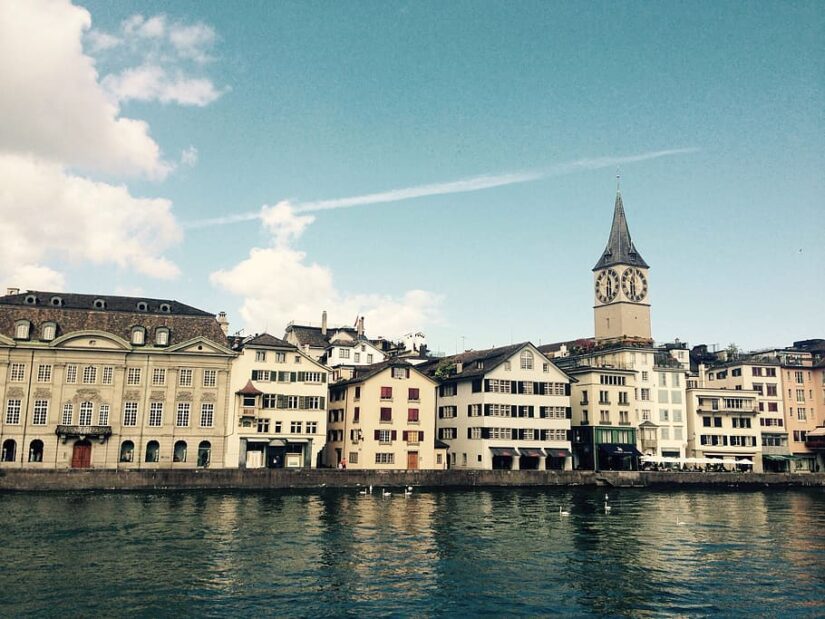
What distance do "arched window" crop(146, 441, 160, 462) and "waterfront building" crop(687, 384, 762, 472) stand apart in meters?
75.0

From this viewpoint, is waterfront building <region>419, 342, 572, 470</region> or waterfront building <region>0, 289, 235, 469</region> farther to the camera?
waterfront building <region>419, 342, 572, 470</region>

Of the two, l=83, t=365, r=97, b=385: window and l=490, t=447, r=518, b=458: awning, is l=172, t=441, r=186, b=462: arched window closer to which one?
l=83, t=365, r=97, b=385: window

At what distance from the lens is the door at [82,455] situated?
86.5 m

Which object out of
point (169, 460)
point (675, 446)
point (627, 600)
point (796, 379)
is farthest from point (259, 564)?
Result: point (796, 379)

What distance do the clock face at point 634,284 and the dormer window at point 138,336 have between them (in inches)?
3079

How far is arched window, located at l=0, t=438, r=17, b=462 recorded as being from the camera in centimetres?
8461

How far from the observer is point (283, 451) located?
95375 mm

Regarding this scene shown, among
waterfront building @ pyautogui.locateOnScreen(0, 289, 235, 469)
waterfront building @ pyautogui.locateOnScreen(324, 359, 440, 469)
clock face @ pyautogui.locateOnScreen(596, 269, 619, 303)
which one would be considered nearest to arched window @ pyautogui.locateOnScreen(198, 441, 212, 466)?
waterfront building @ pyautogui.locateOnScreen(0, 289, 235, 469)

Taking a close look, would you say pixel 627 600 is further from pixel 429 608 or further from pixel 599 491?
pixel 599 491

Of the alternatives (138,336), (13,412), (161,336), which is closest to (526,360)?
(161,336)

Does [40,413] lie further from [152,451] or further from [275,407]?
[275,407]

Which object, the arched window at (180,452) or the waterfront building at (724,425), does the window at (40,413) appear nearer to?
the arched window at (180,452)

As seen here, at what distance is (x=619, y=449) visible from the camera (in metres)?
110

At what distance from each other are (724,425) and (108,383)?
86871mm
